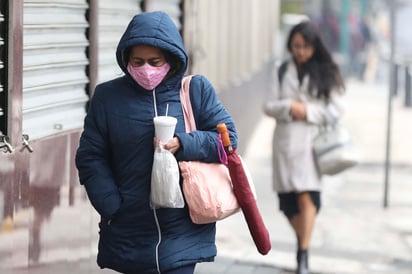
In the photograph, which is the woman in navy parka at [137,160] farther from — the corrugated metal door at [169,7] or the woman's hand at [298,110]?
the corrugated metal door at [169,7]

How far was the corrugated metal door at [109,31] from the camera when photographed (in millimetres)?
6859

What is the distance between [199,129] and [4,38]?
1.24m

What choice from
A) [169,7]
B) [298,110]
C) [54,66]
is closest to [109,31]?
[54,66]

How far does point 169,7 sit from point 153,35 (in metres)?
4.61

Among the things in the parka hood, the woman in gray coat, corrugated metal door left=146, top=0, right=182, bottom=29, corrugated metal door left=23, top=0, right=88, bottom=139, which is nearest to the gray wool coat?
the woman in gray coat

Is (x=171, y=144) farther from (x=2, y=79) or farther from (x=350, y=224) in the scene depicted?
(x=350, y=224)

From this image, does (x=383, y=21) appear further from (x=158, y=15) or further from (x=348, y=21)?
(x=158, y=15)

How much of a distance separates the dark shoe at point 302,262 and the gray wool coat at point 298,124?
444mm

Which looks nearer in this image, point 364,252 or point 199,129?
point 199,129

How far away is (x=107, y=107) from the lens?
436 cm

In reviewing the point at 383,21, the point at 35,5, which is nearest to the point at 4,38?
the point at 35,5

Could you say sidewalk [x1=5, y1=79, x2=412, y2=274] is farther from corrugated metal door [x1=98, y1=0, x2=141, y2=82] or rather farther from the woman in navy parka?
corrugated metal door [x1=98, y1=0, x2=141, y2=82]

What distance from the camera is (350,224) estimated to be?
9961 millimetres

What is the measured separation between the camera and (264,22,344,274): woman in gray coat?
7555 mm
